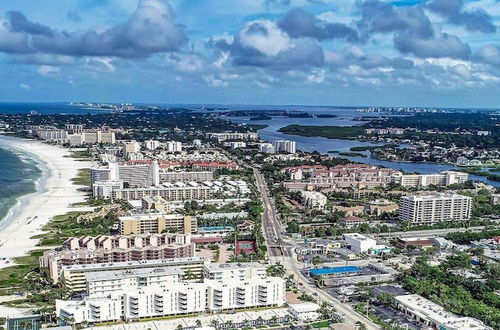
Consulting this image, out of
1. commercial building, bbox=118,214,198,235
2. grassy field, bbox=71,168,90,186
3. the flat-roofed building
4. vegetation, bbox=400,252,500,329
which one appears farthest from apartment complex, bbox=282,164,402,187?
vegetation, bbox=400,252,500,329

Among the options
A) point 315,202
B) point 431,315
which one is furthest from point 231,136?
point 431,315

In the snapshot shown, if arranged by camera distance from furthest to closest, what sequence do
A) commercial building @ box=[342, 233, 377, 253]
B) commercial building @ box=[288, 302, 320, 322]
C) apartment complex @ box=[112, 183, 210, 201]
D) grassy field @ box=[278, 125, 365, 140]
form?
grassy field @ box=[278, 125, 365, 140], apartment complex @ box=[112, 183, 210, 201], commercial building @ box=[342, 233, 377, 253], commercial building @ box=[288, 302, 320, 322]

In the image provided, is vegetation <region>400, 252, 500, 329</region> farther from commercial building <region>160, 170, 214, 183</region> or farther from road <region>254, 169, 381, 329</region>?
commercial building <region>160, 170, 214, 183</region>

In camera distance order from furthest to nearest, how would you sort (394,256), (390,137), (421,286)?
(390,137) → (394,256) → (421,286)

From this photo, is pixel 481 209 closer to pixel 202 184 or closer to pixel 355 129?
pixel 202 184

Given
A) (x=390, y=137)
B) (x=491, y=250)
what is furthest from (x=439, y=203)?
(x=390, y=137)

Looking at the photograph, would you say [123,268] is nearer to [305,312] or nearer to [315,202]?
[305,312]
